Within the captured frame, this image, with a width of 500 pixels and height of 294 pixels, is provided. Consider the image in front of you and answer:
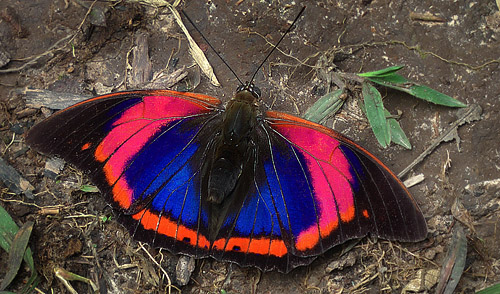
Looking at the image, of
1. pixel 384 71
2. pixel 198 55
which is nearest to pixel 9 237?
pixel 198 55

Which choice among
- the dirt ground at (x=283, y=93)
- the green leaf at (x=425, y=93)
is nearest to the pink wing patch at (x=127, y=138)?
the dirt ground at (x=283, y=93)

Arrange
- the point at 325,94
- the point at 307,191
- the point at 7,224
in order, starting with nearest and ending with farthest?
the point at 307,191, the point at 7,224, the point at 325,94

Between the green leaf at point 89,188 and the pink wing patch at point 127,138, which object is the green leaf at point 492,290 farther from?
the green leaf at point 89,188

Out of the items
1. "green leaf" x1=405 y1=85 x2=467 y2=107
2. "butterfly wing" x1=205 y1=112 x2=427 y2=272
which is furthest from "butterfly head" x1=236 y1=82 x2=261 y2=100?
"green leaf" x1=405 y1=85 x2=467 y2=107

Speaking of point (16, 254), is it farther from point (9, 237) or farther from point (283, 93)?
point (283, 93)

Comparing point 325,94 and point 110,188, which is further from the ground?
point 325,94

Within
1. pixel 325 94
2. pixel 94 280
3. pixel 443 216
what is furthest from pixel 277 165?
pixel 94 280

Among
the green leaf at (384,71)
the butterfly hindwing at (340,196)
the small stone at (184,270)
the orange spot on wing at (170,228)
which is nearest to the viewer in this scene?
the butterfly hindwing at (340,196)

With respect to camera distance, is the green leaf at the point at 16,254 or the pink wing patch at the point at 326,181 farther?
the green leaf at the point at 16,254

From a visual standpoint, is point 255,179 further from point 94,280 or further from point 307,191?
point 94,280
